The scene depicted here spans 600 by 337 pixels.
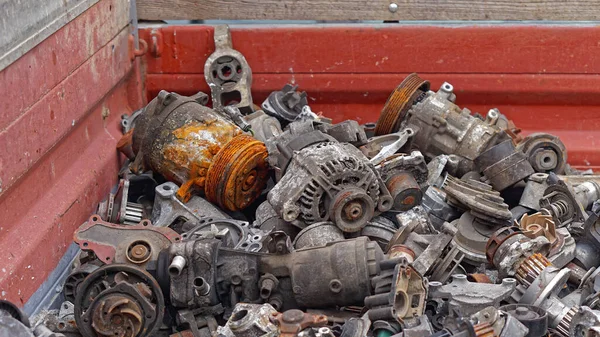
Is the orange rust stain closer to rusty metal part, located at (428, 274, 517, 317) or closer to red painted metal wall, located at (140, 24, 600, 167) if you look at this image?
red painted metal wall, located at (140, 24, 600, 167)

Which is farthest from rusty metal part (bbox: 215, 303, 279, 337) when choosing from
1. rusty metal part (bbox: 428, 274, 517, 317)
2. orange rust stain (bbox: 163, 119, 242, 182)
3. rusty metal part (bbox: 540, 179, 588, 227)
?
rusty metal part (bbox: 540, 179, 588, 227)

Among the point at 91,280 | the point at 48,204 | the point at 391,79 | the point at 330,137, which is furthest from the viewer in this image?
the point at 391,79

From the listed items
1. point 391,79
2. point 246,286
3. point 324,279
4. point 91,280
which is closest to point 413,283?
point 324,279

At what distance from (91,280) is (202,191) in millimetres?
1158

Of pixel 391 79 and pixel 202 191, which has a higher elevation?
pixel 391 79

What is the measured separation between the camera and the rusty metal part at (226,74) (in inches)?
194

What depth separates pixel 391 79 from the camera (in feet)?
16.6

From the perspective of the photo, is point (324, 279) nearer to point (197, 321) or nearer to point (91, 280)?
point (197, 321)

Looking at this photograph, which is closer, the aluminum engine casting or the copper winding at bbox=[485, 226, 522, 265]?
the aluminum engine casting

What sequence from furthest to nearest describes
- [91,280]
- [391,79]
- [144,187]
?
[391,79]
[144,187]
[91,280]

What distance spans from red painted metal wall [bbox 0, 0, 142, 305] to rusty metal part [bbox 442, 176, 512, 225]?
178cm

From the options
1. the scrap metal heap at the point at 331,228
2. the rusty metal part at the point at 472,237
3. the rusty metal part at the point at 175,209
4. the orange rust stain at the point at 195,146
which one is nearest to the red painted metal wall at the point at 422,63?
the scrap metal heap at the point at 331,228

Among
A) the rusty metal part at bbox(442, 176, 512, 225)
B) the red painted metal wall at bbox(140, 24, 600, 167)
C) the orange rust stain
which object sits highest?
the red painted metal wall at bbox(140, 24, 600, 167)

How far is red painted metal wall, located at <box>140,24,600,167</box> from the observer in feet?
16.4
